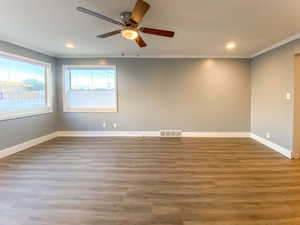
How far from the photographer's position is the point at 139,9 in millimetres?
2402

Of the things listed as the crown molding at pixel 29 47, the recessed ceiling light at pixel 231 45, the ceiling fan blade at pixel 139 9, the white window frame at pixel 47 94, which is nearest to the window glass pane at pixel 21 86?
the white window frame at pixel 47 94

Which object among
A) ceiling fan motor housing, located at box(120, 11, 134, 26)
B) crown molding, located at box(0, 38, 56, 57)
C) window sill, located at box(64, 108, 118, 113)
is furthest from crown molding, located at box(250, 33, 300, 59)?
crown molding, located at box(0, 38, 56, 57)

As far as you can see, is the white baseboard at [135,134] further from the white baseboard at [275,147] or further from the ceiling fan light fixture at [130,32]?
the ceiling fan light fixture at [130,32]

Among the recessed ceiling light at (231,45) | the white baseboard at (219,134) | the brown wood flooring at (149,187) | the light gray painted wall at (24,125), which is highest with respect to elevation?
the recessed ceiling light at (231,45)

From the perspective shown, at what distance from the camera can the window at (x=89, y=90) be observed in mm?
6422

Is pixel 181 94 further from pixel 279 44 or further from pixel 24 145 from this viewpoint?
pixel 24 145

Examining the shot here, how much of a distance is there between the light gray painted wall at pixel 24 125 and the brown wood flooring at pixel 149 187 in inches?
15.3

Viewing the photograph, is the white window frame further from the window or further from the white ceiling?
the window

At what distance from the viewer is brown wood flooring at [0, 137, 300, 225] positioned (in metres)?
2.24

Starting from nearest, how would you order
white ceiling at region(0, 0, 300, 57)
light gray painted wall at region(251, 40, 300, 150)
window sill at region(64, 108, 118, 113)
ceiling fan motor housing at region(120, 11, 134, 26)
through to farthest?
white ceiling at region(0, 0, 300, 57), ceiling fan motor housing at region(120, 11, 134, 26), light gray painted wall at region(251, 40, 300, 150), window sill at region(64, 108, 118, 113)

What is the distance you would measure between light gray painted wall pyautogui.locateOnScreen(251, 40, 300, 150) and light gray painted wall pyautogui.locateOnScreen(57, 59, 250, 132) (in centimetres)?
42

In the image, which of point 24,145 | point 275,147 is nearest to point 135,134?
point 24,145

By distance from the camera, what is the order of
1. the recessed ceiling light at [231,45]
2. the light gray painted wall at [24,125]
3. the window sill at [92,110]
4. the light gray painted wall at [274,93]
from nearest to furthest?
the light gray painted wall at [274,93]
the light gray painted wall at [24,125]
the recessed ceiling light at [231,45]
the window sill at [92,110]

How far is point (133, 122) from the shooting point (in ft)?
21.0
